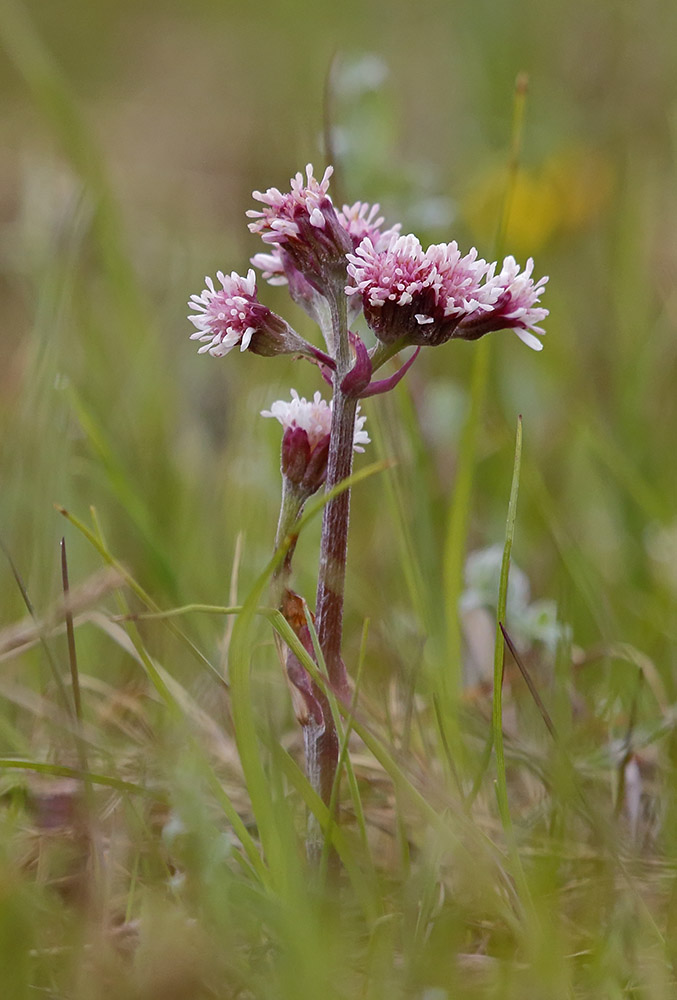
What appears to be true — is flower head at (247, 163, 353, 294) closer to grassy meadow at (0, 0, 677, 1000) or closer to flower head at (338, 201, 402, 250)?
flower head at (338, 201, 402, 250)

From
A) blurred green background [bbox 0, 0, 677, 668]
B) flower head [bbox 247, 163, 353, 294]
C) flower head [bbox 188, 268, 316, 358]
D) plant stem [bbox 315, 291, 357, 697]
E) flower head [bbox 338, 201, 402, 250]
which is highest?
blurred green background [bbox 0, 0, 677, 668]

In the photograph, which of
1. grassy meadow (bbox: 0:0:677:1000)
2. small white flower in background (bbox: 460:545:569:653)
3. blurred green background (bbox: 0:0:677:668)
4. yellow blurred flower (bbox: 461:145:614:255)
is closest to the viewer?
grassy meadow (bbox: 0:0:677:1000)

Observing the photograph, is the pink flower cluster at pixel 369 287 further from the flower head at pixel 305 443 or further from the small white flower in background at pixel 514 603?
the small white flower in background at pixel 514 603

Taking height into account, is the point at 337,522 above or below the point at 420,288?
below

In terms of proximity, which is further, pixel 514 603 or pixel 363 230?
pixel 514 603

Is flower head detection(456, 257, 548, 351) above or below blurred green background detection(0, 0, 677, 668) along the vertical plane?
below

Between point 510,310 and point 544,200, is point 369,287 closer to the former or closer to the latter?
point 510,310

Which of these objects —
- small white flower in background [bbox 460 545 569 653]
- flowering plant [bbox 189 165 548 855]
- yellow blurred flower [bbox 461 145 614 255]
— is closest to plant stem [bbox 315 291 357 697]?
flowering plant [bbox 189 165 548 855]

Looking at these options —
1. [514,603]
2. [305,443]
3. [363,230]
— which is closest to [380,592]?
[514,603]
